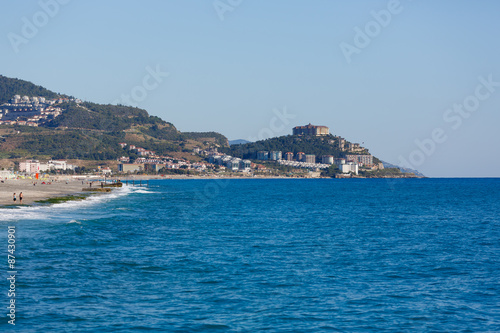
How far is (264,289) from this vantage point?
22.0 metres

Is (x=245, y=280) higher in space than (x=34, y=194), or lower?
lower

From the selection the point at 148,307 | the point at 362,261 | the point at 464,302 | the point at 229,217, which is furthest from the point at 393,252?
the point at 229,217

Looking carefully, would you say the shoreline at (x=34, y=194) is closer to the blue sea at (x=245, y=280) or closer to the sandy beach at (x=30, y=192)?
the sandy beach at (x=30, y=192)

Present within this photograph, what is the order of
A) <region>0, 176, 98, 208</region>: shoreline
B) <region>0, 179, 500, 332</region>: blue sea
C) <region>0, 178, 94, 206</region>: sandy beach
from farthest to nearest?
<region>0, 178, 94, 206</region>: sandy beach, <region>0, 176, 98, 208</region>: shoreline, <region>0, 179, 500, 332</region>: blue sea

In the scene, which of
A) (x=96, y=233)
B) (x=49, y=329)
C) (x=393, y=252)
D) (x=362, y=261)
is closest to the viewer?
(x=49, y=329)

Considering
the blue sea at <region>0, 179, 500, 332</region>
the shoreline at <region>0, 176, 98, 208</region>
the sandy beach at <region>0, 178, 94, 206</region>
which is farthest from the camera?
the sandy beach at <region>0, 178, 94, 206</region>

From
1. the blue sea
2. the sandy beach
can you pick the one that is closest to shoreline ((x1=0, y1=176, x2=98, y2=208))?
the sandy beach

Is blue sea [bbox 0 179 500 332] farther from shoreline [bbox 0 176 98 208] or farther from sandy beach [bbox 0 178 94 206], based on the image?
sandy beach [bbox 0 178 94 206]

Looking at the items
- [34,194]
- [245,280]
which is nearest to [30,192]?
[34,194]

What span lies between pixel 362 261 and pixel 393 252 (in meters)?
4.58

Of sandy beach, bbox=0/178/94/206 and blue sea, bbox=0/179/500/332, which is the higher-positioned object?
sandy beach, bbox=0/178/94/206

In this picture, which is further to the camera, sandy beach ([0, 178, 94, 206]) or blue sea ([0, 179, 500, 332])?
sandy beach ([0, 178, 94, 206])

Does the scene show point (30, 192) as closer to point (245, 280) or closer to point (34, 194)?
point (34, 194)

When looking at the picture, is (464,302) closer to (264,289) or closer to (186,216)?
(264,289)
